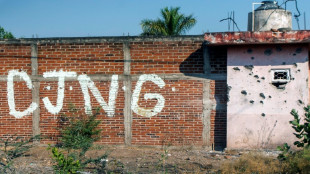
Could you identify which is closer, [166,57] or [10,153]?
[10,153]

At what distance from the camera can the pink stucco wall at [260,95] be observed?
9469 millimetres

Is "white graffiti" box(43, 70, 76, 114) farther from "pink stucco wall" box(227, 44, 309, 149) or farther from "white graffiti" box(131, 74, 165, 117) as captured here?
"pink stucco wall" box(227, 44, 309, 149)

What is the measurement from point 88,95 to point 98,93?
10.3 inches

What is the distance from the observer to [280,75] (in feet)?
31.4

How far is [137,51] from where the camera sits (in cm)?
1002

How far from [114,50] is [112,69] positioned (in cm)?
47

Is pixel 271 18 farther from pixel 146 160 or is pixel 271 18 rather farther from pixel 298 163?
pixel 146 160

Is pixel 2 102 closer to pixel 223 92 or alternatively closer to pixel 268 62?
pixel 223 92

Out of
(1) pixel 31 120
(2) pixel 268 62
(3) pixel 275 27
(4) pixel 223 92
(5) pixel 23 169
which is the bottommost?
(5) pixel 23 169

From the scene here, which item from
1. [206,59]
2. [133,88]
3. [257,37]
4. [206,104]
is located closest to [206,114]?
[206,104]

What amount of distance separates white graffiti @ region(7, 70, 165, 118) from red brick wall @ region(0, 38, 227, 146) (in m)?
0.08

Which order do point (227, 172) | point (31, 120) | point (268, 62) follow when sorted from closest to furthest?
point (227, 172)
point (268, 62)
point (31, 120)

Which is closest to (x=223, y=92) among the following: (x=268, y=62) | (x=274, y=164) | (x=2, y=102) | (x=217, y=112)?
(x=217, y=112)

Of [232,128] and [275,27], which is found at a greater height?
[275,27]
